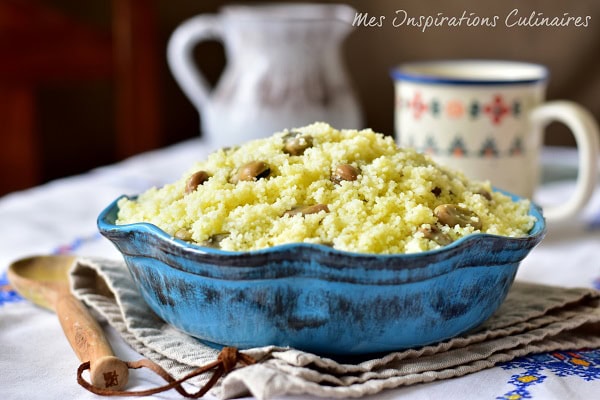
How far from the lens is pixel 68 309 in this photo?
740mm

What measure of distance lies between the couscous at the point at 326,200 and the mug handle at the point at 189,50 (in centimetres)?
75

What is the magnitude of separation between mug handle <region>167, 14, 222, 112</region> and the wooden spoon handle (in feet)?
2.54

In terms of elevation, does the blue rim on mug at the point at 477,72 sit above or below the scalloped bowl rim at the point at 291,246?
above

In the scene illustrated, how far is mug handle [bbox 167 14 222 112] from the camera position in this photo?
4.79ft

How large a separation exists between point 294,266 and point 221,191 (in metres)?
0.12

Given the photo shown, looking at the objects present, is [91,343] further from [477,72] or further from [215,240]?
[477,72]

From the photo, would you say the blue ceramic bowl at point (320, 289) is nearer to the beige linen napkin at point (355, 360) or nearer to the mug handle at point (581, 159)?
the beige linen napkin at point (355, 360)

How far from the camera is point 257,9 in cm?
153

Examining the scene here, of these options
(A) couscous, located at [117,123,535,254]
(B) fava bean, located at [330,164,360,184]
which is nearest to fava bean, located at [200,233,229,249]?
(A) couscous, located at [117,123,535,254]

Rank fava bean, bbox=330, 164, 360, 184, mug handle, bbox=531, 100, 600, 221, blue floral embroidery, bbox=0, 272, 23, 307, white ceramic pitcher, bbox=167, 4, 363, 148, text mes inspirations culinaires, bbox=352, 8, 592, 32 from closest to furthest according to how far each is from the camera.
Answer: fava bean, bbox=330, 164, 360, 184 < blue floral embroidery, bbox=0, 272, 23, 307 < mug handle, bbox=531, 100, 600, 221 < white ceramic pitcher, bbox=167, 4, 363, 148 < text mes inspirations culinaires, bbox=352, 8, 592, 32

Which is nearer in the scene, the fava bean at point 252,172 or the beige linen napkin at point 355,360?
the beige linen napkin at point 355,360

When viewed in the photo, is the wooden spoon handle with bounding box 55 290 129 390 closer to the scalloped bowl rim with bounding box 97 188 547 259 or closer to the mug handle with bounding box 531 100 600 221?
the scalloped bowl rim with bounding box 97 188 547 259

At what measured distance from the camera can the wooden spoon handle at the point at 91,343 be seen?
2.00 ft

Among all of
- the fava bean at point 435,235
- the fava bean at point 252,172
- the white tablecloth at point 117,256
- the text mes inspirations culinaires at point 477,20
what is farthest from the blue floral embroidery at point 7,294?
the text mes inspirations culinaires at point 477,20
